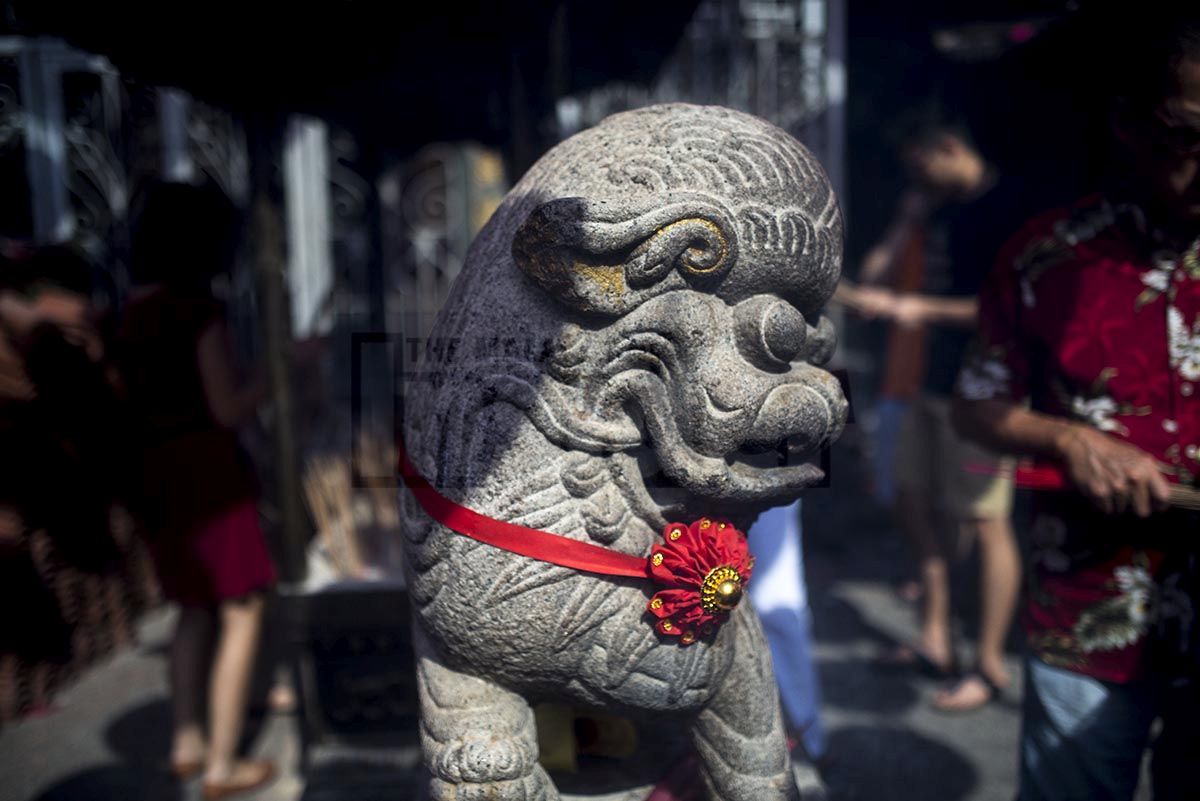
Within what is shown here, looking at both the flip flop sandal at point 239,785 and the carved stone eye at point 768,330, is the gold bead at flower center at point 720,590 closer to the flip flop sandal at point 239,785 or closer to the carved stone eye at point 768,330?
the carved stone eye at point 768,330

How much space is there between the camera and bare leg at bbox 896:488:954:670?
3.56m

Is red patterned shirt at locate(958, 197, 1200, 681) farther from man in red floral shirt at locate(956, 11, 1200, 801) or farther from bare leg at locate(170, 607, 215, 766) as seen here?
bare leg at locate(170, 607, 215, 766)

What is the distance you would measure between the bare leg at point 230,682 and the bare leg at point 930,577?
2.61m

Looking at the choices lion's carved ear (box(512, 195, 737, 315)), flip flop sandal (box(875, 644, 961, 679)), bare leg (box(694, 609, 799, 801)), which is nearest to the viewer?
lion's carved ear (box(512, 195, 737, 315))

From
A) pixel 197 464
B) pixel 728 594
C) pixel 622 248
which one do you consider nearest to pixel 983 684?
pixel 728 594

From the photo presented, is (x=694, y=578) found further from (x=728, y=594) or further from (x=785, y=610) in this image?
(x=785, y=610)

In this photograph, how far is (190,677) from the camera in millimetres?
2846

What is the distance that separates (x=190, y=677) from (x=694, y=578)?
224cm

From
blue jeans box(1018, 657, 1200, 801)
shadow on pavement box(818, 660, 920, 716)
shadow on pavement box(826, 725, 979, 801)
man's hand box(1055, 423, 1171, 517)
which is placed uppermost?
man's hand box(1055, 423, 1171, 517)

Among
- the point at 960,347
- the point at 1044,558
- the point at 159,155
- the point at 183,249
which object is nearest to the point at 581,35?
the point at 183,249

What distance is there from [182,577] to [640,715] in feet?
6.26

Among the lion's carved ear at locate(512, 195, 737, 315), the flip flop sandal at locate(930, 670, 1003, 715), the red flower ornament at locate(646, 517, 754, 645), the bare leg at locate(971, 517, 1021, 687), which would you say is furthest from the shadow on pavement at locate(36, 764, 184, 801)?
the bare leg at locate(971, 517, 1021, 687)

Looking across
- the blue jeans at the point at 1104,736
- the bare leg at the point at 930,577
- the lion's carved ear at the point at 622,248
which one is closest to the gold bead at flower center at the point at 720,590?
the lion's carved ear at the point at 622,248

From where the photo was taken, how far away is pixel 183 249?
2.55 m
